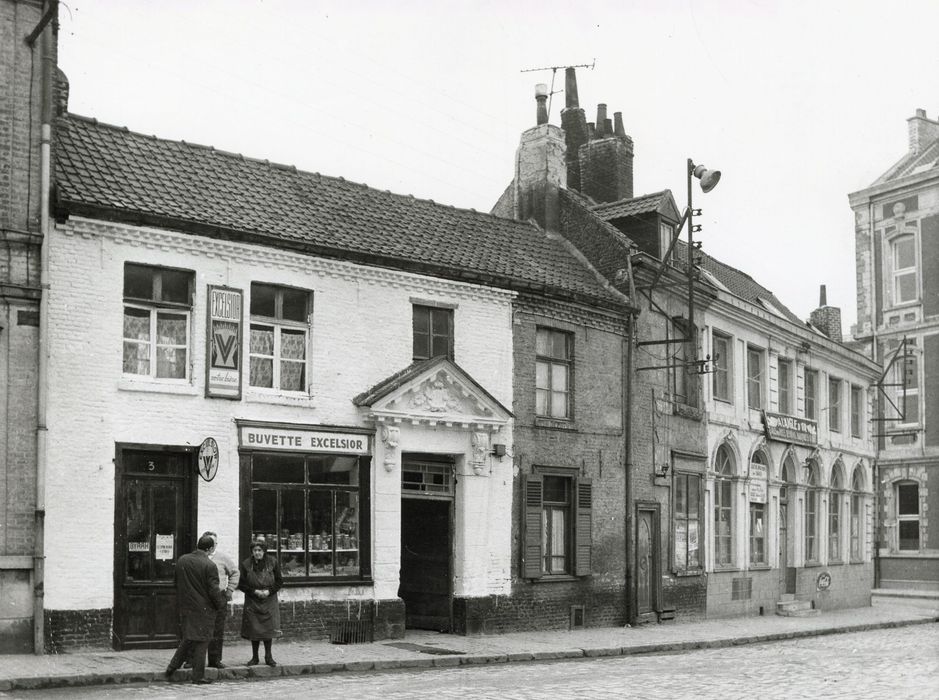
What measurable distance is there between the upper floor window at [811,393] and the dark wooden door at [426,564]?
1524 centimetres

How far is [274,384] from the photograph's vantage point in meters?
18.7

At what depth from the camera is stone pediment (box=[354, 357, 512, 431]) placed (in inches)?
774

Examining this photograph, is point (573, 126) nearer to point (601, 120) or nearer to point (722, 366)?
point (601, 120)

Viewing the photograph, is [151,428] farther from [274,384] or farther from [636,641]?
[636,641]

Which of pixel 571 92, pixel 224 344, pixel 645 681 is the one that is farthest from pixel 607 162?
pixel 645 681

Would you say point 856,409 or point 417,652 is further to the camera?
point 856,409

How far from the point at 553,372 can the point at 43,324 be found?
9940 mm

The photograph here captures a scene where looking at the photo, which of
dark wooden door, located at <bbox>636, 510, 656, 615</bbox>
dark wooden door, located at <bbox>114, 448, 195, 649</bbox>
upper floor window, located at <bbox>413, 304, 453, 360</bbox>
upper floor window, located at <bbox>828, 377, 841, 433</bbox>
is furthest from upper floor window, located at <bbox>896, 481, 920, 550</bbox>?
dark wooden door, located at <bbox>114, 448, 195, 649</bbox>

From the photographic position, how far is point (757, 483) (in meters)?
29.8

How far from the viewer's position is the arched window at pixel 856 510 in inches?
1398

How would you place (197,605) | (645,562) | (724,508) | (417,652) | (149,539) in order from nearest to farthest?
(197,605) → (149,539) → (417,652) → (645,562) → (724,508)

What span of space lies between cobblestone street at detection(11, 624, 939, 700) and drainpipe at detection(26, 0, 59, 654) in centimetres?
259

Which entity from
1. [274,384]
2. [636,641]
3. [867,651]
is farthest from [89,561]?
[867,651]

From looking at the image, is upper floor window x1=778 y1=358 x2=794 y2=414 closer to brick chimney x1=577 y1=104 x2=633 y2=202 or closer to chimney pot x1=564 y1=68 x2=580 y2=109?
brick chimney x1=577 y1=104 x2=633 y2=202
